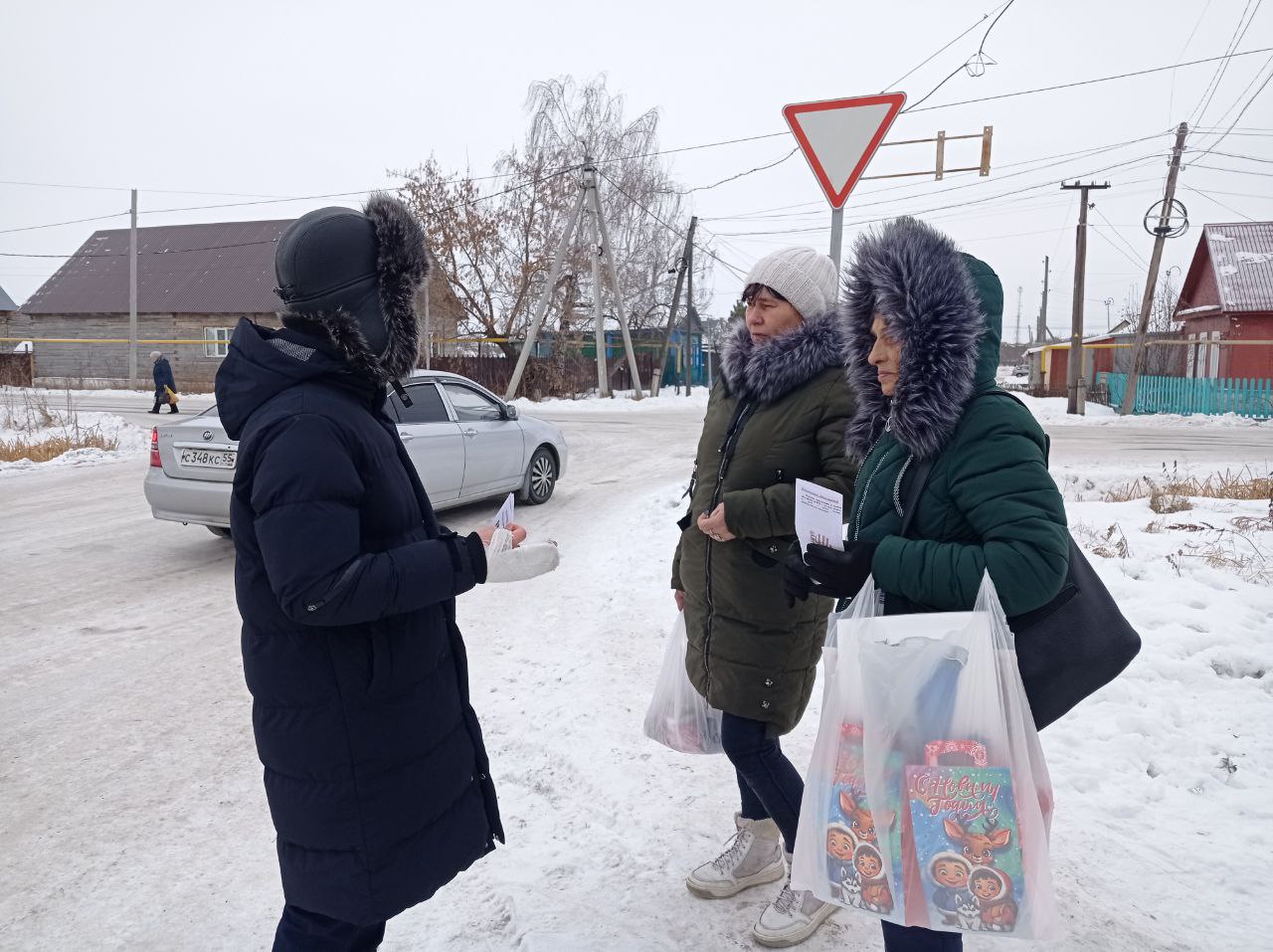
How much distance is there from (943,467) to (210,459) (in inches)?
247

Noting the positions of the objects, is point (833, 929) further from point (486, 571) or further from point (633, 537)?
point (633, 537)

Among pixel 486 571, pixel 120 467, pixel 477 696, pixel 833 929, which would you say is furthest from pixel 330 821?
pixel 120 467

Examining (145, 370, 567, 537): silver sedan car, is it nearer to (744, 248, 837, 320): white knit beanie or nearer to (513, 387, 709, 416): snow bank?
(744, 248, 837, 320): white knit beanie

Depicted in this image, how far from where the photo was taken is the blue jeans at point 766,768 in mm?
2438

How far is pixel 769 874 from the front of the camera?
2.70 metres

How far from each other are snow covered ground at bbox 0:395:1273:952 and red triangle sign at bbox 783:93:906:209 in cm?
268

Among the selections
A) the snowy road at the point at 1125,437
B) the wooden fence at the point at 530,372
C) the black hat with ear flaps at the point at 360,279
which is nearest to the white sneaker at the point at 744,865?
the black hat with ear flaps at the point at 360,279

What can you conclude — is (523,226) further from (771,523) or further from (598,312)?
(771,523)

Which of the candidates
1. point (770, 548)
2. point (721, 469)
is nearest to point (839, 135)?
point (721, 469)

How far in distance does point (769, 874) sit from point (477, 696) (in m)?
→ 1.86

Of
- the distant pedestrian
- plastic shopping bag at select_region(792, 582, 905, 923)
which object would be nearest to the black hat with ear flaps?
plastic shopping bag at select_region(792, 582, 905, 923)

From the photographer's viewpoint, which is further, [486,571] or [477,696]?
[477,696]

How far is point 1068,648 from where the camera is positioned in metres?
1.74

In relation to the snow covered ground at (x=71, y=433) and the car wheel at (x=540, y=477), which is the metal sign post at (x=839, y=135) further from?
the snow covered ground at (x=71, y=433)
